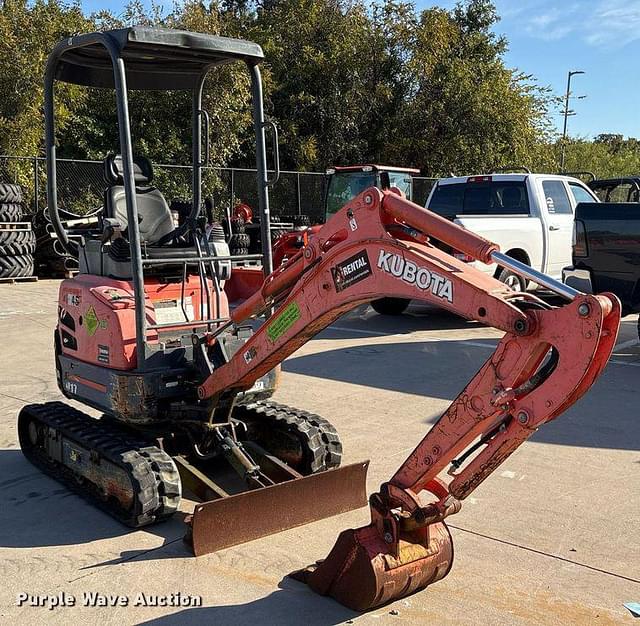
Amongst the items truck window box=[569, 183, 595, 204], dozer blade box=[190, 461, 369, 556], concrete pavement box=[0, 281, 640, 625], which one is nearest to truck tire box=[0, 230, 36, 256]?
concrete pavement box=[0, 281, 640, 625]

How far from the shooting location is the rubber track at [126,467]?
187 inches

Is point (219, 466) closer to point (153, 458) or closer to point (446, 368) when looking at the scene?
point (153, 458)

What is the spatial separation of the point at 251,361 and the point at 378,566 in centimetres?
154

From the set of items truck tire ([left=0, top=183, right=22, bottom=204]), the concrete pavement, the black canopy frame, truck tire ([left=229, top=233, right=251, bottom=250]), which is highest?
the black canopy frame

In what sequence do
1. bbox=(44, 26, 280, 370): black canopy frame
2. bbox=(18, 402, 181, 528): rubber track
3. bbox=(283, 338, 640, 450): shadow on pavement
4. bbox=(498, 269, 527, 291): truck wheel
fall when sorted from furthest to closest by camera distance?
bbox=(498, 269, 527, 291): truck wheel, bbox=(283, 338, 640, 450): shadow on pavement, bbox=(44, 26, 280, 370): black canopy frame, bbox=(18, 402, 181, 528): rubber track

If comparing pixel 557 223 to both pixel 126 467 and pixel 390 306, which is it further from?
pixel 126 467

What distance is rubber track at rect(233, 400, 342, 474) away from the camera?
5531 mm

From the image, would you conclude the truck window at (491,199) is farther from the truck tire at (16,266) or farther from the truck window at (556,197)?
the truck tire at (16,266)

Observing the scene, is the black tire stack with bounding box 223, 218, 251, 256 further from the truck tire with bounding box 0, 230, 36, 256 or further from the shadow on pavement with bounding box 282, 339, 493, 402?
the shadow on pavement with bounding box 282, 339, 493, 402

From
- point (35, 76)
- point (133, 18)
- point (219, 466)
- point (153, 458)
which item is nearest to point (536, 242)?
point (219, 466)

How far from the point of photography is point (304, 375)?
29.9 feet

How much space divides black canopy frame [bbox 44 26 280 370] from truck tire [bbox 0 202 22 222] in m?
11.7

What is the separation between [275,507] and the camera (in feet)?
15.6

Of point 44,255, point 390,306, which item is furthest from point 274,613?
point 44,255
